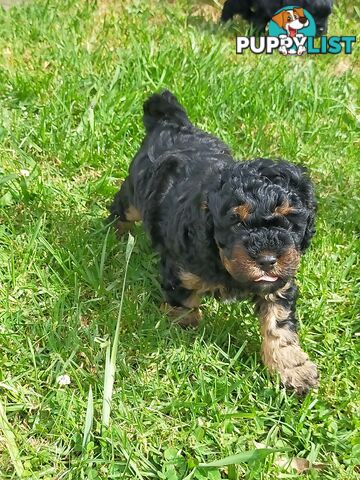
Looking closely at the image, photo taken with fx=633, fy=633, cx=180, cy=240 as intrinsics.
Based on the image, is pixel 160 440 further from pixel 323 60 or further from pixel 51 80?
pixel 323 60

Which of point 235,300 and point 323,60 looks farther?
point 323,60

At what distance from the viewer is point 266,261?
257 cm

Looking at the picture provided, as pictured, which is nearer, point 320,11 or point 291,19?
point 320,11

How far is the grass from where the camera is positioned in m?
2.95

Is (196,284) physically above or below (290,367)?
above

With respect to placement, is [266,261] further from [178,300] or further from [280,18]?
[280,18]

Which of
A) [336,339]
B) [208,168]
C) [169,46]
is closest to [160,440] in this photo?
[336,339]

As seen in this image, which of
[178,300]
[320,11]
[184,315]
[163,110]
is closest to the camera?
[178,300]

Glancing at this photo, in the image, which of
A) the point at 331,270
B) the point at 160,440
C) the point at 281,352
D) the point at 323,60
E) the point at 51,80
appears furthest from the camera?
the point at 323,60

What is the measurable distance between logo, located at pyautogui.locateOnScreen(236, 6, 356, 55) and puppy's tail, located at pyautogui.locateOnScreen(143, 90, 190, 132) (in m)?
2.26

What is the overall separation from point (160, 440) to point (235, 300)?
0.76 meters

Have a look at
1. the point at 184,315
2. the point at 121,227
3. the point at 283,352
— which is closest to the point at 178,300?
the point at 184,315

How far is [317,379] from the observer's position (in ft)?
10.5

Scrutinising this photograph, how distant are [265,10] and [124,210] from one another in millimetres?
3101
